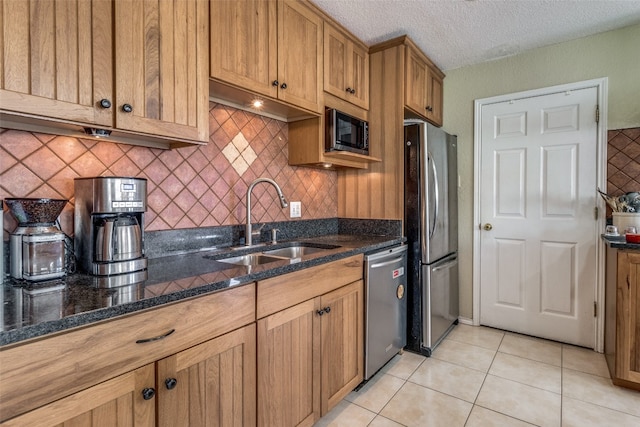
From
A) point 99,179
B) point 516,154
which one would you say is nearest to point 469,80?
point 516,154

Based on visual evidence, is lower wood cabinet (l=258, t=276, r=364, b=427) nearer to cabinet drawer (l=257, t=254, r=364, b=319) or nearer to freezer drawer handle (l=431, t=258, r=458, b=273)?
cabinet drawer (l=257, t=254, r=364, b=319)

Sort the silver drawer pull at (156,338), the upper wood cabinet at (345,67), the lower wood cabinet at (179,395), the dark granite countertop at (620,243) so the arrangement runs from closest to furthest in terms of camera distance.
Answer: the lower wood cabinet at (179,395)
the silver drawer pull at (156,338)
the dark granite countertop at (620,243)
the upper wood cabinet at (345,67)

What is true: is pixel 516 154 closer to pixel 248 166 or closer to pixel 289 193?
pixel 289 193

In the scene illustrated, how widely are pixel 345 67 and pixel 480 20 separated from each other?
995 mm

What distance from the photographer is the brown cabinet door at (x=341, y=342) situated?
5.62 ft

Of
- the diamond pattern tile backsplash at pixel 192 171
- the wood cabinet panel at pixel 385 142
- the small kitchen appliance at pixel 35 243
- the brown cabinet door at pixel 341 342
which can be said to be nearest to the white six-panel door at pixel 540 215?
the wood cabinet panel at pixel 385 142

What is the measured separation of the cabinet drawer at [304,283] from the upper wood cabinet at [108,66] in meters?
0.74

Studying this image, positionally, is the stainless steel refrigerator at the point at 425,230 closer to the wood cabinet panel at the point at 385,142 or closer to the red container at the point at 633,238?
the wood cabinet panel at the point at 385,142

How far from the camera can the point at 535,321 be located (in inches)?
112

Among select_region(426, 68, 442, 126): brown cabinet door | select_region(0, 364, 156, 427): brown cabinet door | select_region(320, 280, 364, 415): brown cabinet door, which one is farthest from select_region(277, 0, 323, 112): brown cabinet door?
select_region(0, 364, 156, 427): brown cabinet door

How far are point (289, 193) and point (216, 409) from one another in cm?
150

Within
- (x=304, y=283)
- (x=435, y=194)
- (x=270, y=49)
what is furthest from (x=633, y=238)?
(x=270, y=49)

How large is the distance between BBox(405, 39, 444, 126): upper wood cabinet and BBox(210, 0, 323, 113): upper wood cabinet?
837mm

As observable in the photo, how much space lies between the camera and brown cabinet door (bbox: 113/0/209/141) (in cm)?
120
